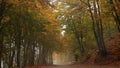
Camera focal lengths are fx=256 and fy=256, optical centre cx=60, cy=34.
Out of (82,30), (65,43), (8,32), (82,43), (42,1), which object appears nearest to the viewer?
(42,1)

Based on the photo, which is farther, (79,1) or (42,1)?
(79,1)

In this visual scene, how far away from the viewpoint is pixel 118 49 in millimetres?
28969

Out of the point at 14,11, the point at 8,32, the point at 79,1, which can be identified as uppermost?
the point at 79,1

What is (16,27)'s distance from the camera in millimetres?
24562

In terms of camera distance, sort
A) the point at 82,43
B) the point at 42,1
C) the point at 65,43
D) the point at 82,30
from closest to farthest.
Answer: the point at 42,1
the point at 82,30
the point at 82,43
the point at 65,43

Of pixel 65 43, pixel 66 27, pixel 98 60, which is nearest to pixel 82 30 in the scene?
pixel 66 27

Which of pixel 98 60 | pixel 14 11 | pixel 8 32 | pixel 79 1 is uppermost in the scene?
pixel 79 1

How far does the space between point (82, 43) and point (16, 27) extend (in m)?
29.4

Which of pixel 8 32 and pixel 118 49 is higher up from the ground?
pixel 8 32

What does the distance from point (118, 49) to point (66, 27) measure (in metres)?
22.6

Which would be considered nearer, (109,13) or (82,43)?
(109,13)

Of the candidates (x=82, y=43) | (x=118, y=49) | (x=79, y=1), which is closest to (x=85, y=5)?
(x=79, y=1)

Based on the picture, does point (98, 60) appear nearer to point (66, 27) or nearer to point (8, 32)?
point (8, 32)

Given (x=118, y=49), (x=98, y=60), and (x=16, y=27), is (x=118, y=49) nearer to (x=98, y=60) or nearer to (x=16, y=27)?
(x=98, y=60)
